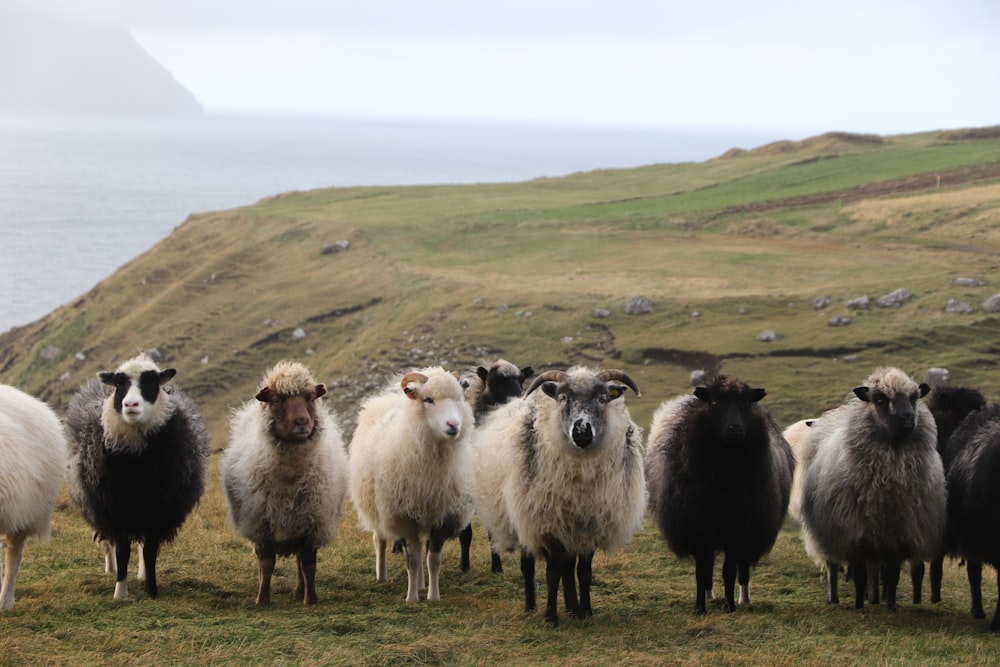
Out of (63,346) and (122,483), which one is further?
(63,346)

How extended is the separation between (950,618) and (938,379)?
13.1 meters

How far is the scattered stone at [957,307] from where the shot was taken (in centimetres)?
2642

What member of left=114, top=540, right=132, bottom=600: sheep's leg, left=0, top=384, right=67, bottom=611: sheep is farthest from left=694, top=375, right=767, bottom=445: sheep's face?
left=0, top=384, right=67, bottom=611: sheep

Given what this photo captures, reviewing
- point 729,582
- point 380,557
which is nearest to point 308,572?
point 380,557

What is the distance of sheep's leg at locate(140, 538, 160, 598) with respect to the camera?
1081cm

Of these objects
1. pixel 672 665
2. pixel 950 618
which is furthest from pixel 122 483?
pixel 950 618

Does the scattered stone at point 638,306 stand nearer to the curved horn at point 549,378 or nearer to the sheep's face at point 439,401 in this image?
the sheep's face at point 439,401

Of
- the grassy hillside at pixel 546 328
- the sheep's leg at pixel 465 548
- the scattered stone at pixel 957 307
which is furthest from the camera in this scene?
the scattered stone at pixel 957 307

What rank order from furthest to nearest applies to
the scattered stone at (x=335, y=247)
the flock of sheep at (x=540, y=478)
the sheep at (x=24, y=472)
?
the scattered stone at (x=335, y=247), the flock of sheep at (x=540, y=478), the sheep at (x=24, y=472)

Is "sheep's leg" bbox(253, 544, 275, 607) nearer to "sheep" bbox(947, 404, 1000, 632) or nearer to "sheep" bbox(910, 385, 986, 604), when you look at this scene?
"sheep" bbox(910, 385, 986, 604)

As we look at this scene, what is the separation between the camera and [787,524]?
17219 millimetres

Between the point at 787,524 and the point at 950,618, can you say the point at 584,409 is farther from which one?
the point at 787,524

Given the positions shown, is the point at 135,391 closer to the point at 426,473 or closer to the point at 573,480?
the point at 426,473

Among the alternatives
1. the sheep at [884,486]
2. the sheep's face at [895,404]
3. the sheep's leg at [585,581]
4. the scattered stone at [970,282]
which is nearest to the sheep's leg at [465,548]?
the sheep's leg at [585,581]
